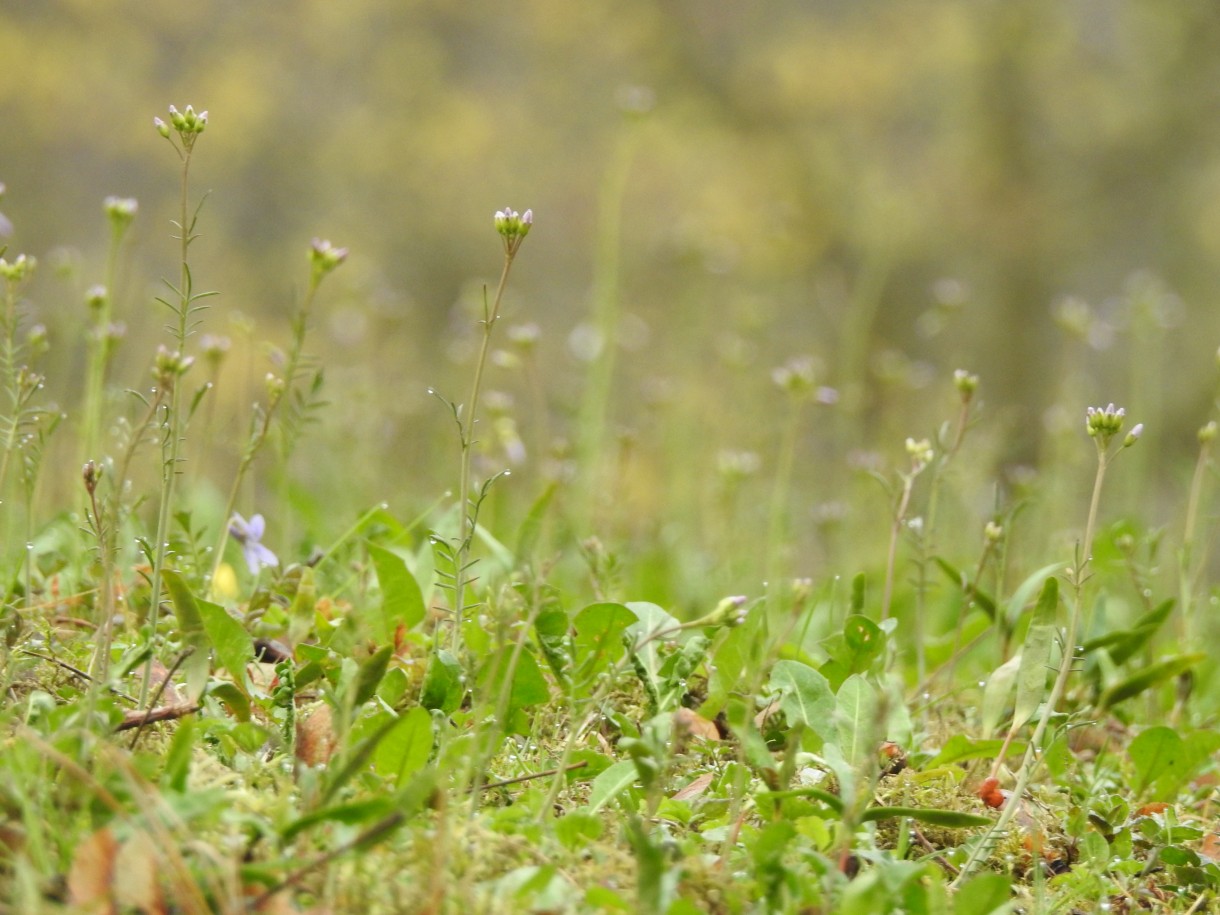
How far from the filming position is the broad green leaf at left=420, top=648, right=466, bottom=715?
1.37m

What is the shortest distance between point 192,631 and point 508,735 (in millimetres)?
406

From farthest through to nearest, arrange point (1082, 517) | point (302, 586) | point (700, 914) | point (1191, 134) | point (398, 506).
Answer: point (1191, 134) < point (1082, 517) < point (398, 506) < point (302, 586) < point (700, 914)

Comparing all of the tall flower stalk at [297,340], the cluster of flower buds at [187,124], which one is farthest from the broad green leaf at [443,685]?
the cluster of flower buds at [187,124]

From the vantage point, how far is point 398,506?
3.07 metres

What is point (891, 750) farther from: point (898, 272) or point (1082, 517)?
point (898, 272)

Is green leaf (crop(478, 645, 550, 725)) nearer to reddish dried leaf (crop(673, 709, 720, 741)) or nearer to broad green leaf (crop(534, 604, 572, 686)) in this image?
broad green leaf (crop(534, 604, 572, 686))

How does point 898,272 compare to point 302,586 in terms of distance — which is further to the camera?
point 898,272

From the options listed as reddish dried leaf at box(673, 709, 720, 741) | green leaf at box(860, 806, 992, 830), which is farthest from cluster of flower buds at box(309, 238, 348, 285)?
green leaf at box(860, 806, 992, 830)

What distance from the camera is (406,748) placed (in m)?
1.18

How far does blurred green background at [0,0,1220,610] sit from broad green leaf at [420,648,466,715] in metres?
3.72

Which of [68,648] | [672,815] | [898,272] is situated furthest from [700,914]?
[898,272]

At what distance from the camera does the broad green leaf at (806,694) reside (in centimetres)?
138

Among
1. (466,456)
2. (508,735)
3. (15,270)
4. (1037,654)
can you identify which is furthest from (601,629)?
(15,270)

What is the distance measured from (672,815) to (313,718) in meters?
0.41
